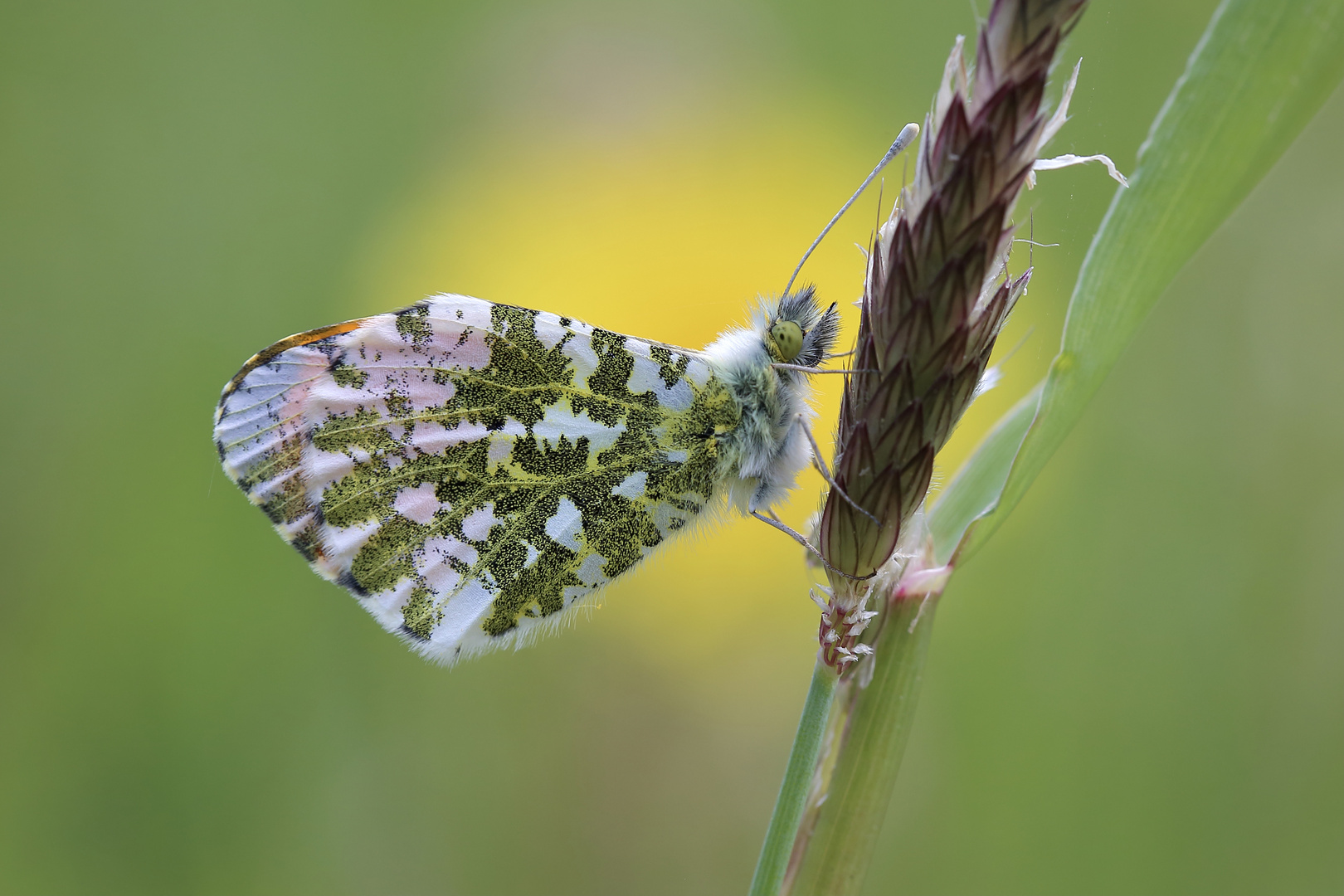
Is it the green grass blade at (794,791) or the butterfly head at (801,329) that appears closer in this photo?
the green grass blade at (794,791)

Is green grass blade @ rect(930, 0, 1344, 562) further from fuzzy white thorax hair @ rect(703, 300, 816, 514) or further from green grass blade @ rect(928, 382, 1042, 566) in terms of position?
fuzzy white thorax hair @ rect(703, 300, 816, 514)

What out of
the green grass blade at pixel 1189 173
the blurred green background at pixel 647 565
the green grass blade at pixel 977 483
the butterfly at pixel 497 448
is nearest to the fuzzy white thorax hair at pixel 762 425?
the butterfly at pixel 497 448

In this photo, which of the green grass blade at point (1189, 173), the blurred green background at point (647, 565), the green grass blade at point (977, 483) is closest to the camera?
the green grass blade at point (1189, 173)

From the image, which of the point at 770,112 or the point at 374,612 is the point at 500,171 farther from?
the point at 374,612

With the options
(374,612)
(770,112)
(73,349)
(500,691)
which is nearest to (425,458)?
(374,612)

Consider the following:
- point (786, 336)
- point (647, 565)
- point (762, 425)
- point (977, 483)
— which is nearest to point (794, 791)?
point (977, 483)

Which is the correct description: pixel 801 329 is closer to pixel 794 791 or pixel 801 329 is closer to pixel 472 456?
pixel 472 456

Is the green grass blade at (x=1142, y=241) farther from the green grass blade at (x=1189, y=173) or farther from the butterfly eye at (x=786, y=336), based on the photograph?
the butterfly eye at (x=786, y=336)
